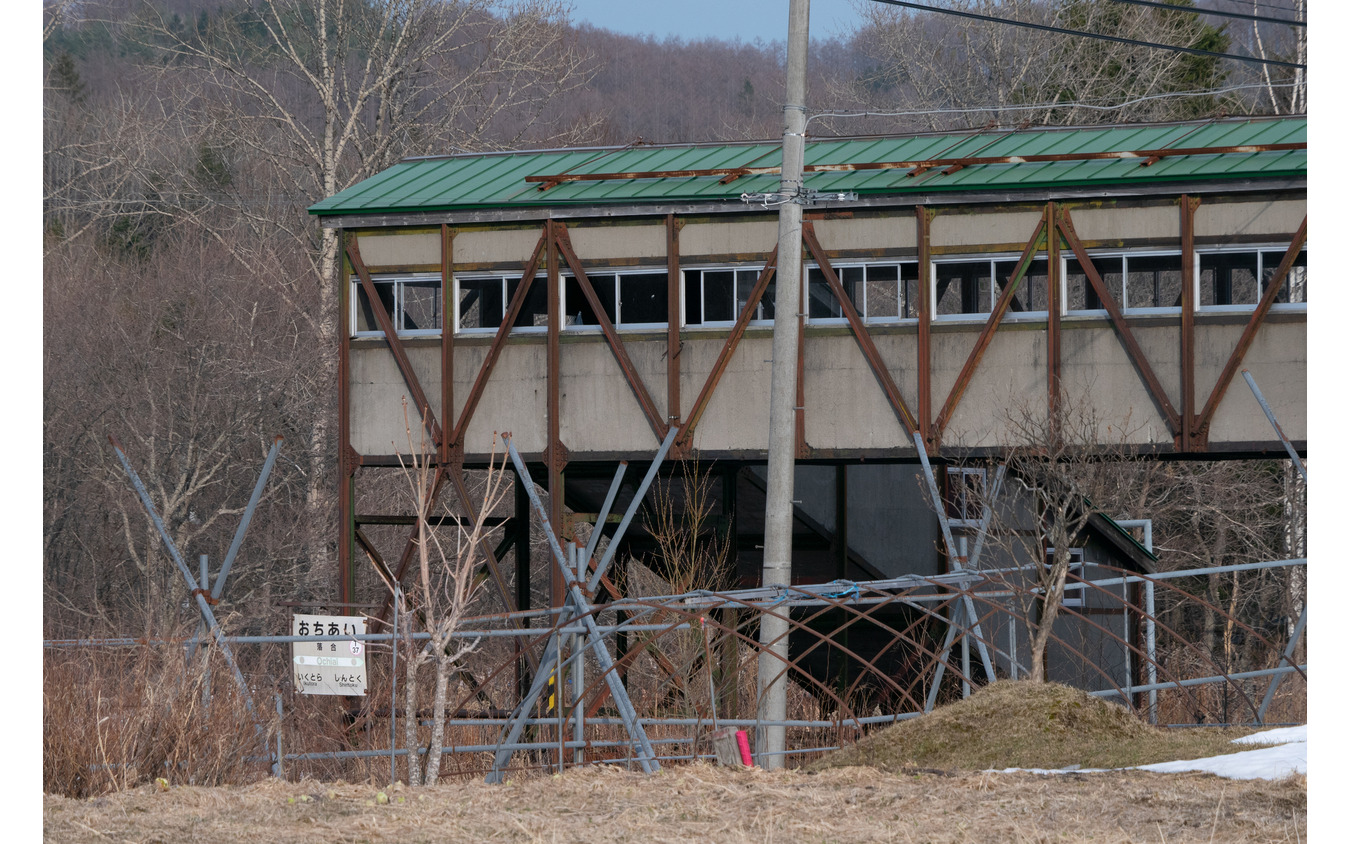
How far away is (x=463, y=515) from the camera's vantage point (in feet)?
118

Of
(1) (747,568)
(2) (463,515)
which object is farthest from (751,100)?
(1) (747,568)

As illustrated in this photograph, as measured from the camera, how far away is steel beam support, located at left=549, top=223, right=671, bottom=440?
2183 centimetres

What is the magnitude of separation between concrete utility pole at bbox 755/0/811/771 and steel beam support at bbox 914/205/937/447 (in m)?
5.96

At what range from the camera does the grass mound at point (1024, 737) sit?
12.6m

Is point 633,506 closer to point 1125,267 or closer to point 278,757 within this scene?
point 278,757

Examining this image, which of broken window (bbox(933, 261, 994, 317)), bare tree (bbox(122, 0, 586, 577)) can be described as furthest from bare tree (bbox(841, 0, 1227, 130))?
broken window (bbox(933, 261, 994, 317))

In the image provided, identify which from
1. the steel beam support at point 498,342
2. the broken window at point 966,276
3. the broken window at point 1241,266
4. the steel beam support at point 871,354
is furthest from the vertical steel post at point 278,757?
the broken window at point 1241,266

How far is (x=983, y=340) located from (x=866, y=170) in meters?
3.23

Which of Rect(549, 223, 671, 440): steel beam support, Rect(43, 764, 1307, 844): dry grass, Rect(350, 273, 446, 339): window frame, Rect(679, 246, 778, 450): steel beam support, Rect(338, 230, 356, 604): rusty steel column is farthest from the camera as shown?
Rect(350, 273, 446, 339): window frame

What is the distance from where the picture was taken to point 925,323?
21078 mm

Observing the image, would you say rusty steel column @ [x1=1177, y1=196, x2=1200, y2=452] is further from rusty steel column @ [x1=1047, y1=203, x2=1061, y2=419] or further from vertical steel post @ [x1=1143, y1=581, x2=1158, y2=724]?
vertical steel post @ [x1=1143, y1=581, x2=1158, y2=724]

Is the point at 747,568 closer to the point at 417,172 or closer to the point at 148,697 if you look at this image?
the point at 417,172

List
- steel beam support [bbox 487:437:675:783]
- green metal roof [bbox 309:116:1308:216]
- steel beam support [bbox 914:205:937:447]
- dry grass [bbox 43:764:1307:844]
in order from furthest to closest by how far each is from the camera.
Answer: steel beam support [bbox 914:205:937:447] → green metal roof [bbox 309:116:1308:216] → steel beam support [bbox 487:437:675:783] → dry grass [bbox 43:764:1307:844]

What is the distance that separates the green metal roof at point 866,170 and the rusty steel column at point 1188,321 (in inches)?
22.2
